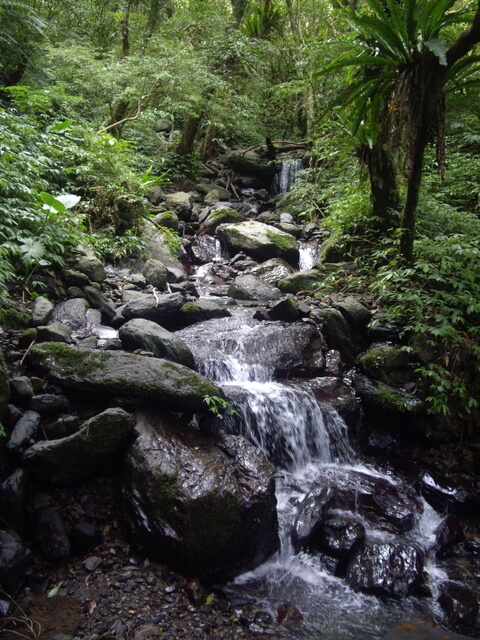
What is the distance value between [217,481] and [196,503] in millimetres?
268

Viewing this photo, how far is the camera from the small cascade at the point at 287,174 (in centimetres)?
1373

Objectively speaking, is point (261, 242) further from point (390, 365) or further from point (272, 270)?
point (390, 365)

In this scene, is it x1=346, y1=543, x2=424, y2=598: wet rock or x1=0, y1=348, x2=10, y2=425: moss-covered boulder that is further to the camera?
x1=346, y1=543, x2=424, y2=598: wet rock

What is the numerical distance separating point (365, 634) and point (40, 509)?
252cm

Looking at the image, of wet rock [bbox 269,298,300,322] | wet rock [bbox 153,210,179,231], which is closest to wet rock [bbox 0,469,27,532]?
wet rock [bbox 269,298,300,322]

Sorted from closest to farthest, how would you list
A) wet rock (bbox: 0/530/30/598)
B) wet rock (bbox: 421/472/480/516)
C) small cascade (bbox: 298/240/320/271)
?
wet rock (bbox: 0/530/30/598)
wet rock (bbox: 421/472/480/516)
small cascade (bbox: 298/240/320/271)

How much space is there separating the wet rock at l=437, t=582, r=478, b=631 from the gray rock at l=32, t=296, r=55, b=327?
4571 mm

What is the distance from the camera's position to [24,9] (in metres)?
6.53

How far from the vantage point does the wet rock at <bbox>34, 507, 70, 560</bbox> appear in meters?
2.86

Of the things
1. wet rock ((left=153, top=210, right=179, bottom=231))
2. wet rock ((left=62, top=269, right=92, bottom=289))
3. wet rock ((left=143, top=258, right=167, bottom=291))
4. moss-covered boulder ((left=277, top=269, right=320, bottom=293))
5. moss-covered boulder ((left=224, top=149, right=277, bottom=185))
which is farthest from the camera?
moss-covered boulder ((left=224, top=149, right=277, bottom=185))

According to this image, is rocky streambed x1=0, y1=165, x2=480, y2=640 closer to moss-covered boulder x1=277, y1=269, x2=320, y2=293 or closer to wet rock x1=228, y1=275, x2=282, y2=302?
moss-covered boulder x1=277, y1=269, x2=320, y2=293

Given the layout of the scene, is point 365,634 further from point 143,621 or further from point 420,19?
point 420,19

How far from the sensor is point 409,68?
14.5 feet

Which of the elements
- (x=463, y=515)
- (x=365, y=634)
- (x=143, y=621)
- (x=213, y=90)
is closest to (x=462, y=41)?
(x=463, y=515)
